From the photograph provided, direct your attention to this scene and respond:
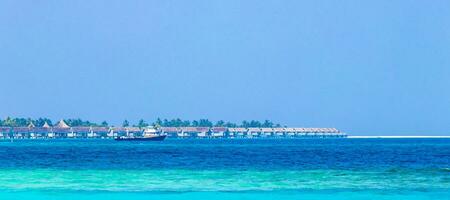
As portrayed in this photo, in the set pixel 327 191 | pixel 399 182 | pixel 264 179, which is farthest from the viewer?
pixel 264 179

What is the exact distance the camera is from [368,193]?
51.6m

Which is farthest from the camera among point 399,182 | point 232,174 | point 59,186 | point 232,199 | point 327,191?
point 232,174

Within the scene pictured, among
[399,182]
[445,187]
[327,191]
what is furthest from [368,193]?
[399,182]

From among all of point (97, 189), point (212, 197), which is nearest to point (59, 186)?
point (97, 189)

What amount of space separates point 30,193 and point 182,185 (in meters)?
9.25

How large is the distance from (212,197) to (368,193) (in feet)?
23.4

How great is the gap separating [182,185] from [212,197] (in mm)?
8704

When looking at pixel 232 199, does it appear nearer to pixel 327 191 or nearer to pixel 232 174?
pixel 327 191

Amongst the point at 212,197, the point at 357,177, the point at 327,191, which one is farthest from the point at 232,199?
the point at 357,177

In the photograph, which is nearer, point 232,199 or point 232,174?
point 232,199

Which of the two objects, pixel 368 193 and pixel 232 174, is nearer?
pixel 368 193

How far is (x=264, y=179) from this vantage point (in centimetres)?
6512

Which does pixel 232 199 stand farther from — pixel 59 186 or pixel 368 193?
pixel 59 186

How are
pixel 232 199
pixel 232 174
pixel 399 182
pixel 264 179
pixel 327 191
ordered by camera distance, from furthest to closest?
pixel 232 174
pixel 264 179
pixel 399 182
pixel 327 191
pixel 232 199
